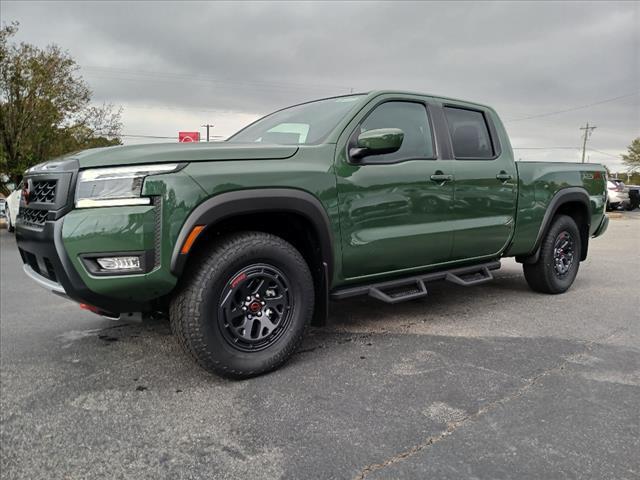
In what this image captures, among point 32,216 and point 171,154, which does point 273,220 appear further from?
point 32,216

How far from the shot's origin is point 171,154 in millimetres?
2746

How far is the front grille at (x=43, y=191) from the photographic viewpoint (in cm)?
283

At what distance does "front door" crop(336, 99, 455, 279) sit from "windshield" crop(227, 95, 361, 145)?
21 cm

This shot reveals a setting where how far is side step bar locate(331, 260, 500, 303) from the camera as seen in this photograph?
354 centimetres

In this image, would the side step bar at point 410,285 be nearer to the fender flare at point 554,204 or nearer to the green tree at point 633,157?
the fender flare at point 554,204

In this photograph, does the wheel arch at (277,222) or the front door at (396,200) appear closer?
the wheel arch at (277,222)

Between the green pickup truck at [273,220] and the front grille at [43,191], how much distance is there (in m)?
0.01

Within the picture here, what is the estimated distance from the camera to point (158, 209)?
2672 mm

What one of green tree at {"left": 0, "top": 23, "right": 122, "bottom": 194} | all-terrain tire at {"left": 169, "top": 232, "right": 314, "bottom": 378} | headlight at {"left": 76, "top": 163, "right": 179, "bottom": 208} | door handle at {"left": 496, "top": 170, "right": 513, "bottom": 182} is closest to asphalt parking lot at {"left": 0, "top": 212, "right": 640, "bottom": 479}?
all-terrain tire at {"left": 169, "top": 232, "right": 314, "bottom": 378}

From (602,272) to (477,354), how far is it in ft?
14.0

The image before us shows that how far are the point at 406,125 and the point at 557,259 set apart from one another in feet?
8.46

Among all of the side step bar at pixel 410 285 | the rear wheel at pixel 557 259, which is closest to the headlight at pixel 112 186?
the side step bar at pixel 410 285

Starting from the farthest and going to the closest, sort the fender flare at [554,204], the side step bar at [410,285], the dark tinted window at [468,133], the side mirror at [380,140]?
the fender flare at [554,204] < the dark tinted window at [468,133] < the side step bar at [410,285] < the side mirror at [380,140]

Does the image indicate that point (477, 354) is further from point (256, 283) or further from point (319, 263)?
A: point (256, 283)
